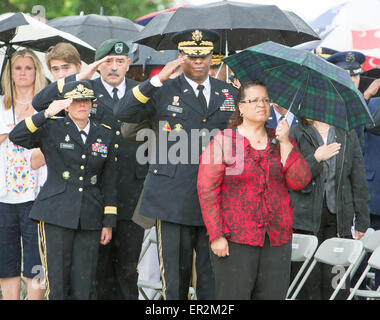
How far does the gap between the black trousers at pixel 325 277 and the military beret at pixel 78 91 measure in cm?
211

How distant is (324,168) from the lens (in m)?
6.48

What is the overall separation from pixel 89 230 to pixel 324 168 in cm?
200

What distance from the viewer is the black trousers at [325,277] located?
21.0 feet

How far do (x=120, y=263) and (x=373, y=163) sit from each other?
108 inches

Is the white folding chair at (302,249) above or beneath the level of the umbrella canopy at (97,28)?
beneath

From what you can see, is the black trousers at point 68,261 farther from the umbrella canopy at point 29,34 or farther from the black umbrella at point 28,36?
the umbrella canopy at point 29,34

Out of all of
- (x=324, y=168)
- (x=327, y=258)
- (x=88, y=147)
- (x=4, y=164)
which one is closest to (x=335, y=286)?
(x=327, y=258)

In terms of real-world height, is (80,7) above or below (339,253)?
below

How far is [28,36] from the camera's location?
268 inches

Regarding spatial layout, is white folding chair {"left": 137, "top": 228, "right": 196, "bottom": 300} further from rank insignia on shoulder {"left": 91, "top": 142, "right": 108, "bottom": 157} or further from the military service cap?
the military service cap

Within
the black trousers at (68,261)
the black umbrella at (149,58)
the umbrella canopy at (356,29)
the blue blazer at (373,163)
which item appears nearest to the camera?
the black trousers at (68,261)

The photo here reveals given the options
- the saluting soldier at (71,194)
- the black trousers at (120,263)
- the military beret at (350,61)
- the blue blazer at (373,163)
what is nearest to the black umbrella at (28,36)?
the saluting soldier at (71,194)

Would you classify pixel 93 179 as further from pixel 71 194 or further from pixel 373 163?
pixel 373 163

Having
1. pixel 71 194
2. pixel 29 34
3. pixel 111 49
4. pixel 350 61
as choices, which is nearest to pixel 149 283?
pixel 71 194
